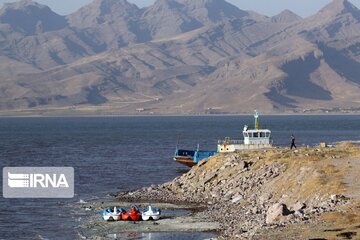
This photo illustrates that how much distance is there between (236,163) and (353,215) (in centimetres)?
3373

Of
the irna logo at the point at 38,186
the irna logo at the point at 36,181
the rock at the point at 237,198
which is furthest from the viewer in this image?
the irna logo at the point at 36,181

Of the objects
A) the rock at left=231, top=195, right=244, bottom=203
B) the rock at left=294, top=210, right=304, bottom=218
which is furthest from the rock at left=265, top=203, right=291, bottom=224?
the rock at left=231, top=195, right=244, bottom=203

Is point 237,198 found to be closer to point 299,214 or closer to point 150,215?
point 150,215

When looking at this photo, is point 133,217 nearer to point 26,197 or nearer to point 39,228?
point 39,228

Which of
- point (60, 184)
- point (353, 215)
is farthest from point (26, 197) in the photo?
point (353, 215)

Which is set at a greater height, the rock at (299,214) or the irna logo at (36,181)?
the rock at (299,214)

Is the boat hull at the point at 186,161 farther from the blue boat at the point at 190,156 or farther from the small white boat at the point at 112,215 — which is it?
the small white boat at the point at 112,215

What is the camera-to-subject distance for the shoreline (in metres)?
47.3

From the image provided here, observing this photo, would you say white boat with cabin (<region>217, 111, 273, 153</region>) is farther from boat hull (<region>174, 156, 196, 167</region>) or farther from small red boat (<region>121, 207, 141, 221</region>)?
small red boat (<region>121, 207, 141, 221</region>)

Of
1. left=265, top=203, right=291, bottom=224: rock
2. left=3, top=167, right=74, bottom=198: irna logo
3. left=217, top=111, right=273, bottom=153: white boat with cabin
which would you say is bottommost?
left=3, top=167, right=74, bottom=198: irna logo

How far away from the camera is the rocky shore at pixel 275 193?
46.8 m

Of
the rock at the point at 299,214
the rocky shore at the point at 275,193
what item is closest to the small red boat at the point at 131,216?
the rocky shore at the point at 275,193

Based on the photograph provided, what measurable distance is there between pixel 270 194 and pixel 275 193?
477mm

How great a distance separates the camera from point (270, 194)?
214ft
